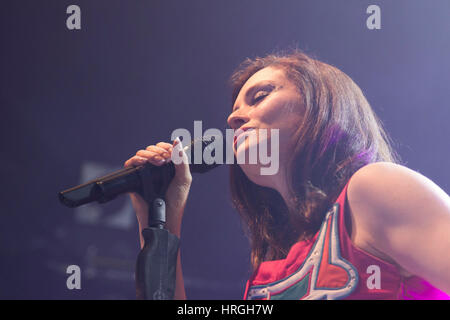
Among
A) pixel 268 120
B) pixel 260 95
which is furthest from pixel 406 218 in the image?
pixel 260 95

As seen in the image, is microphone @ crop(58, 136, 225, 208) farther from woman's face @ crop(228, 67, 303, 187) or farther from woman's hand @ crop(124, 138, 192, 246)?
woman's face @ crop(228, 67, 303, 187)

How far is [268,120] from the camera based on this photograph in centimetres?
137

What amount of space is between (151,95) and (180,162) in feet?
2.81

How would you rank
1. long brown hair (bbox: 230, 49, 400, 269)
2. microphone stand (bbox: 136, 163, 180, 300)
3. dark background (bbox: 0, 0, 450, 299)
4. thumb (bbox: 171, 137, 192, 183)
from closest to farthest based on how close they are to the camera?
microphone stand (bbox: 136, 163, 180, 300) < thumb (bbox: 171, 137, 192, 183) < long brown hair (bbox: 230, 49, 400, 269) < dark background (bbox: 0, 0, 450, 299)

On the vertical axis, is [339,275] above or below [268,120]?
below

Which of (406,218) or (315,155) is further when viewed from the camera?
(315,155)

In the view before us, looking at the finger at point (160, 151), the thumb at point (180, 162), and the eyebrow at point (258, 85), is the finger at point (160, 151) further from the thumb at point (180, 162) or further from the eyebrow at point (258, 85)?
the eyebrow at point (258, 85)

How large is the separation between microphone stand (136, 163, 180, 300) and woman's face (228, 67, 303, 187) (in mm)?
341

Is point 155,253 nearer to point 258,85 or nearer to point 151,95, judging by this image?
point 258,85

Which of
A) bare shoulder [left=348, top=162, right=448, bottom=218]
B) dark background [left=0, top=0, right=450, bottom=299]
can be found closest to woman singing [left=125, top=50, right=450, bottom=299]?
bare shoulder [left=348, top=162, right=448, bottom=218]

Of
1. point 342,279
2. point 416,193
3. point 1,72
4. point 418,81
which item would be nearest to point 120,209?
point 1,72

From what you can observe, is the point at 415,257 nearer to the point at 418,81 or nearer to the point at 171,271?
the point at 171,271

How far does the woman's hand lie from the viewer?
1.17m

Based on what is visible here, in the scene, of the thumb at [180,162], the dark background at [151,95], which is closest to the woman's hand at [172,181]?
the thumb at [180,162]
